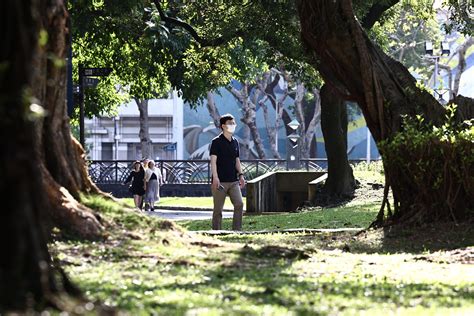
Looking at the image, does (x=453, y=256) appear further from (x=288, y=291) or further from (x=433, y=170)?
(x=288, y=291)

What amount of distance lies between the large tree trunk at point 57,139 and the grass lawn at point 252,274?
285 mm

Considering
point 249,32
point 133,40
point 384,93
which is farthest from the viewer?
point 133,40

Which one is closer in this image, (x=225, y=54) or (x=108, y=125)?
(x=225, y=54)

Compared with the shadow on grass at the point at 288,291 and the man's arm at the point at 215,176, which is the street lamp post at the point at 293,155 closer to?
the man's arm at the point at 215,176

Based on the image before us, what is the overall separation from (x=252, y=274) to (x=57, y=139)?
8.64 feet

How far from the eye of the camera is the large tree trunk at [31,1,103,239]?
1080 cm

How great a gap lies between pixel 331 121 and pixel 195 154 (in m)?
60.9

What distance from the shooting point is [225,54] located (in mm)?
32750

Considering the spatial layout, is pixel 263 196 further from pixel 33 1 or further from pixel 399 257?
pixel 33 1

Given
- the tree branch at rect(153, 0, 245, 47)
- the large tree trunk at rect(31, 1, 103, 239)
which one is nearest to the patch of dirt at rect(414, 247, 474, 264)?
the large tree trunk at rect(31, 1, 103, 239)

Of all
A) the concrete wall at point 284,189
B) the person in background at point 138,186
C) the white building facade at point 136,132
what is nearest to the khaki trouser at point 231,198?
the concrete wall at point 284,189

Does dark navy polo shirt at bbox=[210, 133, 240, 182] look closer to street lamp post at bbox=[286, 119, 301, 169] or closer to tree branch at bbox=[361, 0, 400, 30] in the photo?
tree branch at bbox=[361, 0, 400, 30]

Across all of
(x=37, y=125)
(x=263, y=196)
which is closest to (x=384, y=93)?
(x=37, y=125)

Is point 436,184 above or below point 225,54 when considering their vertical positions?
below
